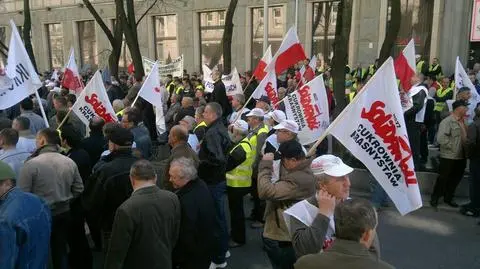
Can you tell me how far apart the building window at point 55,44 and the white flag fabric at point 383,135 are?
2978 centimetres

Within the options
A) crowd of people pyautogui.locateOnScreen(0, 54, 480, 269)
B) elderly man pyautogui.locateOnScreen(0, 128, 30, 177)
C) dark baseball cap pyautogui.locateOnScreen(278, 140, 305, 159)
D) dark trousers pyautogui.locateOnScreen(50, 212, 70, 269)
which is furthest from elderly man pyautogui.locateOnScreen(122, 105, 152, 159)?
dark baseball cap pyautogui.locateOnScreen(278, 140, 305, 159)

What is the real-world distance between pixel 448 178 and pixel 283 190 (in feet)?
14.7

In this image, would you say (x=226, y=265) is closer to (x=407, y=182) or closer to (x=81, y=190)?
(x=81, y=190)

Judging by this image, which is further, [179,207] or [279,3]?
[279,3]

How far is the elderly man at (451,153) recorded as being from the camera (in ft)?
22.5

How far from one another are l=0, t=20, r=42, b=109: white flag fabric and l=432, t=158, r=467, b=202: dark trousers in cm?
607

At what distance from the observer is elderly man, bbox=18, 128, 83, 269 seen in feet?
14.2

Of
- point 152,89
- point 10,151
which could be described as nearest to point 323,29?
point 152,89

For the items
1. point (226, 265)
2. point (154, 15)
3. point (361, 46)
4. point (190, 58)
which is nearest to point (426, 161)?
point (226, 265)

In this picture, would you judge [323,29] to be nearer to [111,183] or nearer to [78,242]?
[78,242]

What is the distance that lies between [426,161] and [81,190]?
675 centimetres

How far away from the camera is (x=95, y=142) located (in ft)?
19.4

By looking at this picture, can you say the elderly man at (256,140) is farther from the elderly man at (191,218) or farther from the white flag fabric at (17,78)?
the white flag fabric at (17,78)

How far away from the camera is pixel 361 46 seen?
62.5 ft
